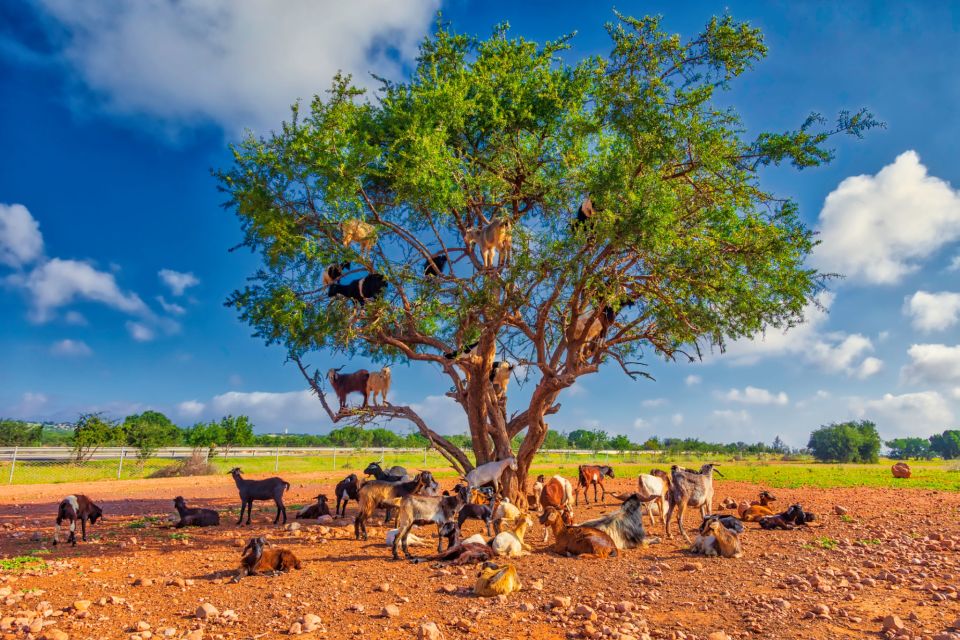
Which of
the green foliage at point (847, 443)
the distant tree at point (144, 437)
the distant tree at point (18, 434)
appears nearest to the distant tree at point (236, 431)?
the distant tree at point (144, 437)

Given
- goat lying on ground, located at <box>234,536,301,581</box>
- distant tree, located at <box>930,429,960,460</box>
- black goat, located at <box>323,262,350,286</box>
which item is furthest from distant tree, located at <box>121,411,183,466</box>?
distant tree, located at <box>930,429,960,460</box>

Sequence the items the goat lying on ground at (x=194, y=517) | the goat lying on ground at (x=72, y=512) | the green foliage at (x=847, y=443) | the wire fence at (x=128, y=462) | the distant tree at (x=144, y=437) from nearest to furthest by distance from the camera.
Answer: the goat lying on ground at (x=72, y=512)
the goat lying on ground at (x=194, y=517)
the wire fence at (x=128, y=462)
the distant tree at (x=144, y=437)
the green foliage at (x=847, y=443)

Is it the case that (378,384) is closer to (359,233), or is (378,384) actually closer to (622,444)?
(359,233)

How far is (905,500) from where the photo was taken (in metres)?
17.3

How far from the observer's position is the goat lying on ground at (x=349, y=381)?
15344 millimetres

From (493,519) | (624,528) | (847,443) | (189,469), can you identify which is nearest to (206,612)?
(493,519)

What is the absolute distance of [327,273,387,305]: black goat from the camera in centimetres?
1278

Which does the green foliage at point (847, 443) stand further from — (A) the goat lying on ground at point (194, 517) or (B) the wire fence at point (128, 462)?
(A) the goat lying on ground at point (194, 517)

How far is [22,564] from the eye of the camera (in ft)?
27.2

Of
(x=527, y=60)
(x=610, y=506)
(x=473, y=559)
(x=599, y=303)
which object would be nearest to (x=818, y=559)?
(x=473, y=559)

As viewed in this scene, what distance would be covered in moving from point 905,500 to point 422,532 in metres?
14.8

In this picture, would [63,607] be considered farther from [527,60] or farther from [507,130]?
[527,60]

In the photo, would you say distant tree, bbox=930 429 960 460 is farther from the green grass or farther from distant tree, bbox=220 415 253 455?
the green grass

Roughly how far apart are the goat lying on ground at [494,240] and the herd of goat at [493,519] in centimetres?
451
